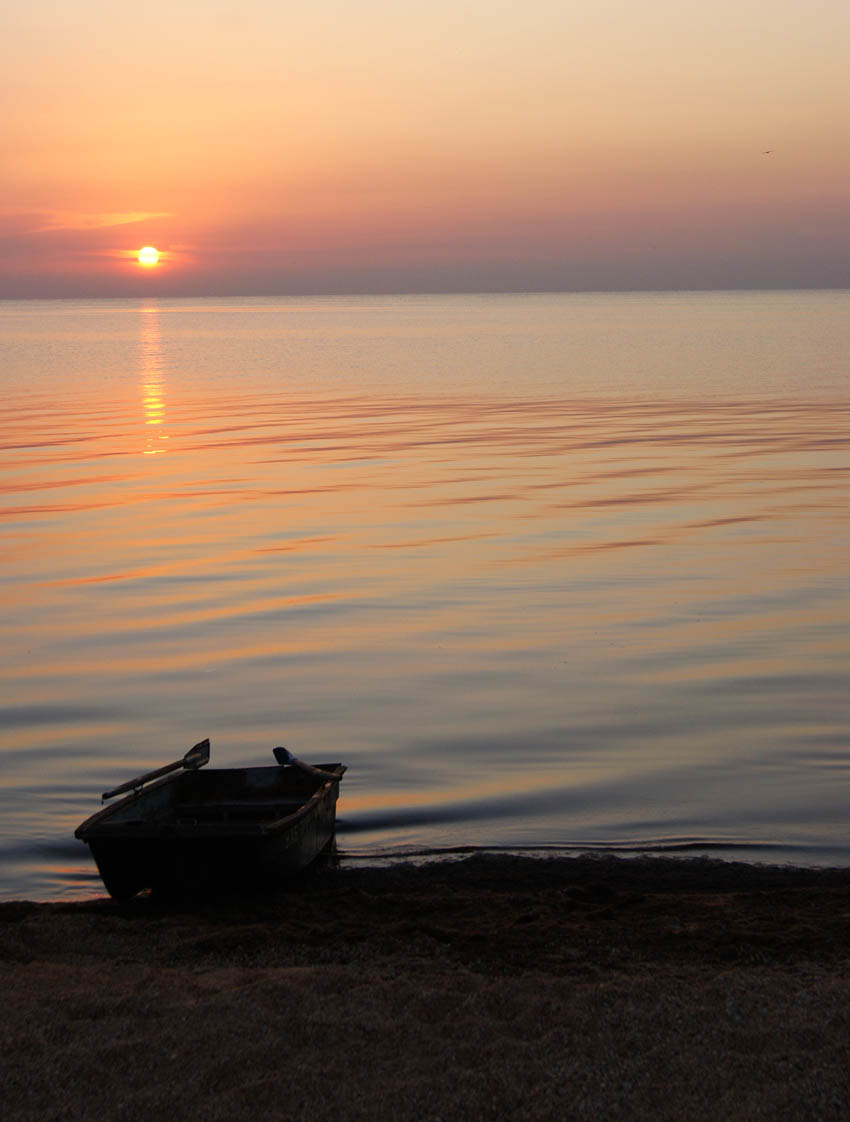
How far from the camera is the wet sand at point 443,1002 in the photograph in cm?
701

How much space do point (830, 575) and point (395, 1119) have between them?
16119 mm

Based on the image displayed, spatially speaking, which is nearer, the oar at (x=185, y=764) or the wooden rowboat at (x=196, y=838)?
the wooden rowboat at (x=196, y=838)

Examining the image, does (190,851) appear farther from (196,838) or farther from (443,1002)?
(443,1002)

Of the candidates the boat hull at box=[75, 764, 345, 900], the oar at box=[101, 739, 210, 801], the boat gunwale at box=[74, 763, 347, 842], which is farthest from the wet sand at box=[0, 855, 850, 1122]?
the oar at box=[101, 739, 210, 801]

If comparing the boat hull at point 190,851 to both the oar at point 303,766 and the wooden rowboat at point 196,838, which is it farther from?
the oar at point 303,766

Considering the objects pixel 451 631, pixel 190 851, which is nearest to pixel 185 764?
pixel 190 851

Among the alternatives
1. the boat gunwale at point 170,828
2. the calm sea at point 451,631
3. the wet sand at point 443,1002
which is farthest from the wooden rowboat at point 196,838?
the calm sea at point 451,631

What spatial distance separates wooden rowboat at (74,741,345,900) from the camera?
10102 mm

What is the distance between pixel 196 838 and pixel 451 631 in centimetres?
867

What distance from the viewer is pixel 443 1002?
812 centimetres

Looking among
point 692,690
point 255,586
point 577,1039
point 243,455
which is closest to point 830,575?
point 692,690

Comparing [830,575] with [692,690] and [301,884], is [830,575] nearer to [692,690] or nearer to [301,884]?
[692,690]

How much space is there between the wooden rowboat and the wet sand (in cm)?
26

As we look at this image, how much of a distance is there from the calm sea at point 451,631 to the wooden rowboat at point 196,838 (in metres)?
0.93
